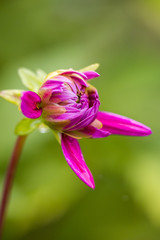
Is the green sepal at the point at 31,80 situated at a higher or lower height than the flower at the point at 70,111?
higher

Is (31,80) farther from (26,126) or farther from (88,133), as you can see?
(88,133)

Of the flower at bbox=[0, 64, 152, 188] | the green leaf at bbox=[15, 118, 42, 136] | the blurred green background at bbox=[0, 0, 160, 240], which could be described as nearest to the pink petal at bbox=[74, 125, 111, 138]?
the flower at bbox=[0, 64, 152, 188]

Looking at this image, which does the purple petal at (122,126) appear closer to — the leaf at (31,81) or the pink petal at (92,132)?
the pink petal at (92,132)

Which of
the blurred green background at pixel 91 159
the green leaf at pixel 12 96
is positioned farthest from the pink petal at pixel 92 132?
the blurred green background at pixel 91 159

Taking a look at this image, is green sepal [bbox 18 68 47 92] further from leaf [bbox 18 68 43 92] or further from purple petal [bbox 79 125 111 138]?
purple petal [bbox 79 125 111 138]

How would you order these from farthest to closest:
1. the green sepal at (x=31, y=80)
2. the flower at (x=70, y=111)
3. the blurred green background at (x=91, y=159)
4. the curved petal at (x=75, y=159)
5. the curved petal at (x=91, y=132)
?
the blurred green background at (x=91, y=159) → the green sepal at (x=31, y=80) → the curved petal at (x=91, y=132) → the flower at (x=70, y=111) → the curved petal at (x=75, y=159)

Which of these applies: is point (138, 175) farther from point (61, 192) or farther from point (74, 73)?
point (74, 73)

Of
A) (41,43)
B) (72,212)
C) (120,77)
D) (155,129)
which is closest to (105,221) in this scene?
(72,212)
